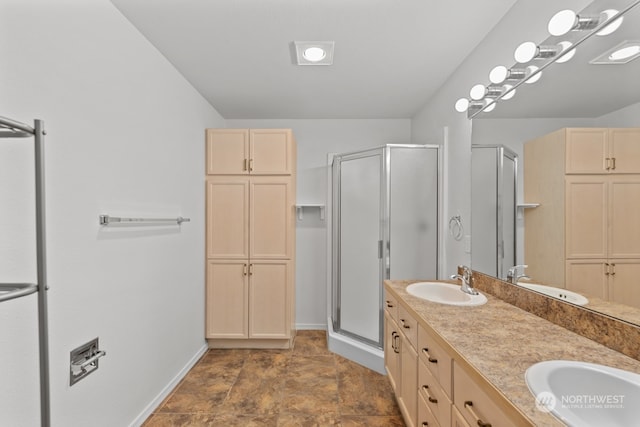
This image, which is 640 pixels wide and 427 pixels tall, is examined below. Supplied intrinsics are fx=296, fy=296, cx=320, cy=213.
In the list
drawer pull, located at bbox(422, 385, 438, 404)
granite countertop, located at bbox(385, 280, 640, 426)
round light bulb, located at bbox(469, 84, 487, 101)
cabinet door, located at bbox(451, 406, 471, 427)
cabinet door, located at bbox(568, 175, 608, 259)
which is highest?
round light bulb, located at bbox(469, 84, 487, 101)

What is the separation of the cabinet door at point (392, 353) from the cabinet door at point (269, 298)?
1112mm

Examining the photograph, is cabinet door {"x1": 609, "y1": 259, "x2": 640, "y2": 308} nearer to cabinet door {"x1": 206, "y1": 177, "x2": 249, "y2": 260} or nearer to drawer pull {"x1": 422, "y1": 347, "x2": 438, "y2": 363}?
drawer pull {"x1": 422, "y1": 347, "x2": 438, "y2": 363}

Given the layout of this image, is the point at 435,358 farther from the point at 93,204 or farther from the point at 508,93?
the point at 93,204

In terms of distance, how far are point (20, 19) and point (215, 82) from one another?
4.90 feet

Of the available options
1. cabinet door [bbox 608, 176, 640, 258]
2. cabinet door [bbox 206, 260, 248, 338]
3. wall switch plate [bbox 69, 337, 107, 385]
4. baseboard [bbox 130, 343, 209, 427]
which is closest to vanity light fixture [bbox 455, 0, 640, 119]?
cabinet door [bbox 608, 176, 640, 258]

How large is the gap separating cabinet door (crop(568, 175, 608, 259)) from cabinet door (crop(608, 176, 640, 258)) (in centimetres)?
2

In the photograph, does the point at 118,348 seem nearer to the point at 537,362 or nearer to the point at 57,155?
the point at 57,155

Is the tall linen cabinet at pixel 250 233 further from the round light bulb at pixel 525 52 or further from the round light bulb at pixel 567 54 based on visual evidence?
the round light bulb at pixel 567 54

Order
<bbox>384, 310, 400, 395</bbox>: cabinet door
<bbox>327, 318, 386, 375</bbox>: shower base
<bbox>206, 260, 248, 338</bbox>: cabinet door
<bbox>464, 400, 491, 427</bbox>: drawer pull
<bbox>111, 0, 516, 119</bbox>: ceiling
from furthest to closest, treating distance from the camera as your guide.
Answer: <bbox>206, 260, 248, 338</bbox>: cabinet door
<bbox>327, 318, 386, 375</bbox>: shower base
<bbox>384, 310, 400, 395</bbox>: cabinet door
<bbox>111, 0, 516, 119</bbox>: ceiling
<bbox>464, 400, 491, 427</bbox>: drawer pull

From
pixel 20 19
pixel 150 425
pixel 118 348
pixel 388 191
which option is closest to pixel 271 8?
pixel 20 19

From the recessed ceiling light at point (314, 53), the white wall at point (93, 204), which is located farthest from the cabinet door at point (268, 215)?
the recessed ceiling light at point (314, 53)

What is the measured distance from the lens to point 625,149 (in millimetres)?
1107

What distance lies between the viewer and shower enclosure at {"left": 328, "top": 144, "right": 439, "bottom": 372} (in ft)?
8.84

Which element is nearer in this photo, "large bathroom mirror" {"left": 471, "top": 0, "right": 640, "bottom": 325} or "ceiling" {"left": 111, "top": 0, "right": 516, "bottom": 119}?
"large bathroom mirror" {"left": 471, "top": 0, "right": 640, "bottom": 325}
